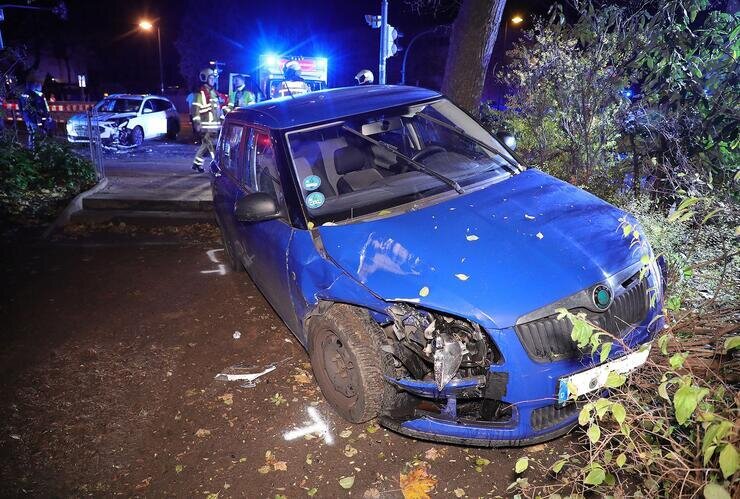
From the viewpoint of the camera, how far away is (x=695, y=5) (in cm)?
485

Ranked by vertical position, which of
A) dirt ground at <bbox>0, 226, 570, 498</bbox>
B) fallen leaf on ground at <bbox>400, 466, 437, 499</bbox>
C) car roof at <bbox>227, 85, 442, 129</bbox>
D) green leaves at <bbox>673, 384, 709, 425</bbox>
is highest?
car roof at <bbox>227, 85, 442, 129</bbox>

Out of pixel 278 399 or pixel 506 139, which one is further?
pixel 506 139

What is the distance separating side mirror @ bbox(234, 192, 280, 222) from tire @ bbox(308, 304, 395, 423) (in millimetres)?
774

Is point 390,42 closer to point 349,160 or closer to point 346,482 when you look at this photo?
point 349,160

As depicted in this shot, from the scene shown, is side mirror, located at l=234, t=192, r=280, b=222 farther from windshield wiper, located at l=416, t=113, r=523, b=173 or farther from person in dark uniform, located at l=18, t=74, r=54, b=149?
person in dark uniform, located at l=18, t=74, r=54, b=149

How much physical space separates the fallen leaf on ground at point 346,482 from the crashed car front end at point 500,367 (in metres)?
0.40

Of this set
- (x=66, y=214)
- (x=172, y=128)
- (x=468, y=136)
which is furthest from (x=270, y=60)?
(x=468, y=136)

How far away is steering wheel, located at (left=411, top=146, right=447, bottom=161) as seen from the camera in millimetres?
3934

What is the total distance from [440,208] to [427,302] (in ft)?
3.08

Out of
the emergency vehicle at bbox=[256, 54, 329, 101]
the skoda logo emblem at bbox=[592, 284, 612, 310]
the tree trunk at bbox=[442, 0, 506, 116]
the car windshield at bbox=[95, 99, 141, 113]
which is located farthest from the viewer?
the emergency vehicle at bbox=[256, 54, 329, 101]

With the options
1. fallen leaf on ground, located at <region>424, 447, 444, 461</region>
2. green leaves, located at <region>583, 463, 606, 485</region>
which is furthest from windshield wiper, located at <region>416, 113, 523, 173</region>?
green leaves, located at <region>583, 463, 606, 485</region>

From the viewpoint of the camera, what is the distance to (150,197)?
8.15 m

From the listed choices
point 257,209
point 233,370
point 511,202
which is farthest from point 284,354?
point 511,202

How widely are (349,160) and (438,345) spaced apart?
1.83 m
